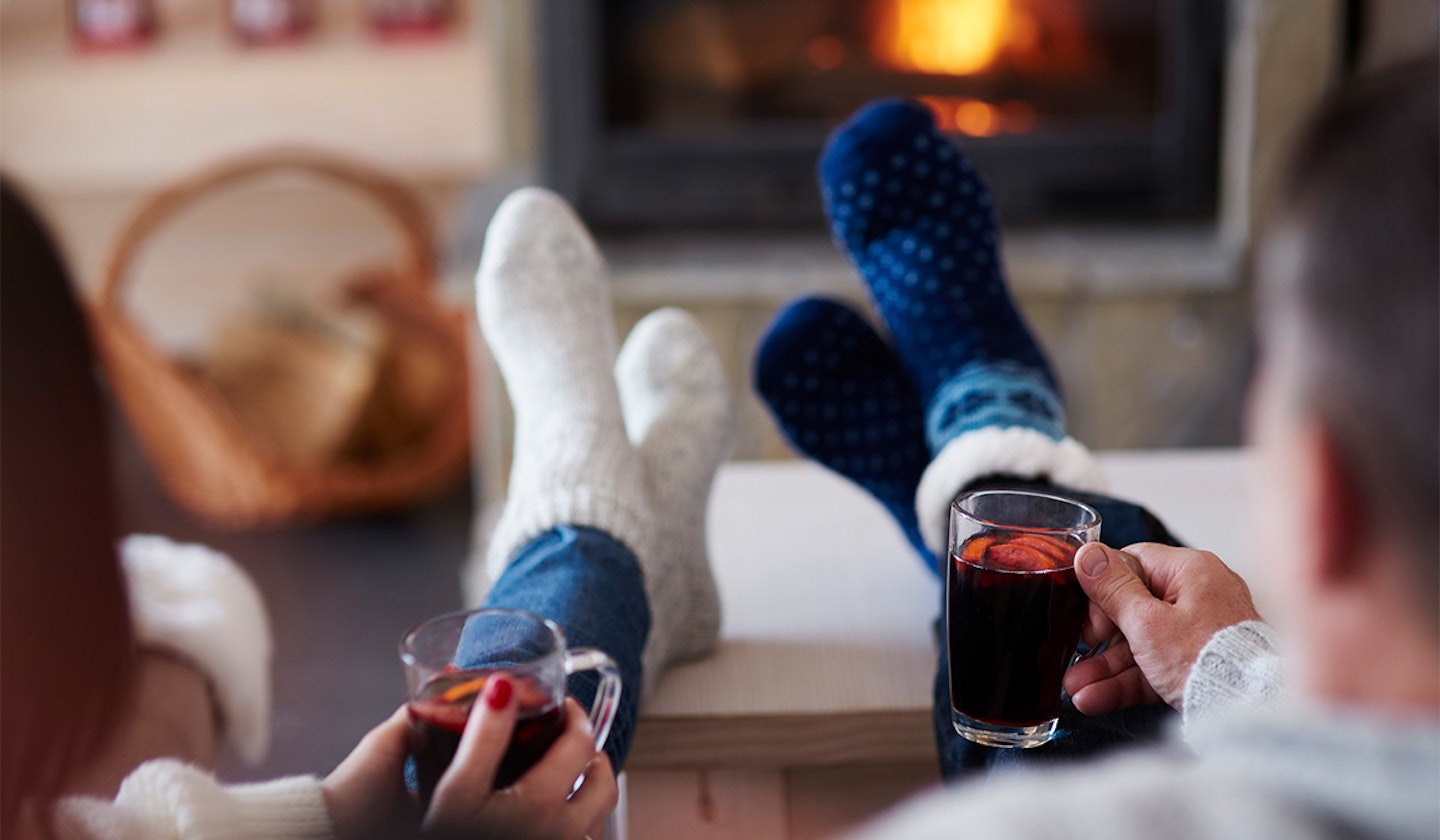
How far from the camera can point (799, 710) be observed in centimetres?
85

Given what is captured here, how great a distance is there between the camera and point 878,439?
39.7 inches

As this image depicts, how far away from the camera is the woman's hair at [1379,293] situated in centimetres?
36

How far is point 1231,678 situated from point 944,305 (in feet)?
1.60

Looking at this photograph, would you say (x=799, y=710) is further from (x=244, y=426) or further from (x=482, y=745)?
(x=244, y=426)

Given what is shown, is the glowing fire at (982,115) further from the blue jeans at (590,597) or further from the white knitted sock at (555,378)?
the blue jeans at (590,597)

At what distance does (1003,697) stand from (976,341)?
15.1 inches

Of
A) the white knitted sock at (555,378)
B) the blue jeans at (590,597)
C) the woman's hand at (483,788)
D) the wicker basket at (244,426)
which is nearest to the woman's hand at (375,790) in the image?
the woman's hand at (483,788)

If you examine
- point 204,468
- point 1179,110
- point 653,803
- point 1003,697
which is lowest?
point 204,468

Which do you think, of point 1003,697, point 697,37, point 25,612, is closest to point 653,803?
point 1003,697

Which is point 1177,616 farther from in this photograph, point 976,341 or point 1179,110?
point 1179,110

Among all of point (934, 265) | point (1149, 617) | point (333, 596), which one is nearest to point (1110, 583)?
point (1149, 617)

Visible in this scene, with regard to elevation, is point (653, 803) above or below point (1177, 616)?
below

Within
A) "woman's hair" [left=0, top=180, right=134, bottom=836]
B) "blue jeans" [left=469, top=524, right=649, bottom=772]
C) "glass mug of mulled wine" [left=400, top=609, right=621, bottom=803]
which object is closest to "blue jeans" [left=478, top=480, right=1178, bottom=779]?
"blue jeans" [left=469, top=524, right=649, bottom=772]

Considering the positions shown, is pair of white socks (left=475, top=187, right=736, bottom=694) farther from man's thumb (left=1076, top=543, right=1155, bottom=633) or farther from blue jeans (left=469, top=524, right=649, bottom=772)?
man's thumb (left=1076, top=543, right=1155, bottom=633)
